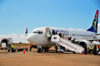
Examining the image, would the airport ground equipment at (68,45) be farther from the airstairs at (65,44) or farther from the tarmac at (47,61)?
the tarmac at (47,61)

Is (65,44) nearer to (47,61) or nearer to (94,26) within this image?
(47,61)

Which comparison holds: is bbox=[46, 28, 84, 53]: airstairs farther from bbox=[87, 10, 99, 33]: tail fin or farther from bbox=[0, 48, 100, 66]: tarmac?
bbox=[87, 10, 99, 33]: tail fin

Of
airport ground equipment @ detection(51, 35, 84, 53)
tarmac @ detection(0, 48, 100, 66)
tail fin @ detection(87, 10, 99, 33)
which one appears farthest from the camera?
tail fin @ detection(87, 10, 99, 33)

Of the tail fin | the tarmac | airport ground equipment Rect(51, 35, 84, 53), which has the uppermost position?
the tail fin

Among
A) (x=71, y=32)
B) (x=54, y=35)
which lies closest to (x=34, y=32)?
(x=54, y=35)

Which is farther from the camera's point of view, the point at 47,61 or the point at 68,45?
the point at 68,45

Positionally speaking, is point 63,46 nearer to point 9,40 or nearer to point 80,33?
point 80,33

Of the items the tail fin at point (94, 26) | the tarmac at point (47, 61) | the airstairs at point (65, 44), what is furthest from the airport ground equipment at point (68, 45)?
the tail fin at point (94, 26)

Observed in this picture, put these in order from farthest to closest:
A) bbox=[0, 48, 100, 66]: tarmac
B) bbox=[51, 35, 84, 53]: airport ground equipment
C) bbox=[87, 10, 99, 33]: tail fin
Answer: bbox=[87, 10, 99, 33]: tail fin
bbox=[51, 35, 84, 53]: airport ground equipment
bbox=[0, 48, 100, 66]: tarmac

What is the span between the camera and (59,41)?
69.3ft

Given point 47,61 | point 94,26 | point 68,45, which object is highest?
point 94,26

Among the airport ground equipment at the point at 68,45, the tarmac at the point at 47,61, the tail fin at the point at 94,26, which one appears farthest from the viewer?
the tail fin at the point at 94,26

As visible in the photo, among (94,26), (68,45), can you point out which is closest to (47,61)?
(68,45)

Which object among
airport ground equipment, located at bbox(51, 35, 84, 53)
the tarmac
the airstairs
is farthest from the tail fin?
the tarmac
